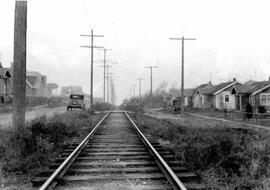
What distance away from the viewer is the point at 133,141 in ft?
39.5

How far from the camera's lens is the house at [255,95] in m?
38.8

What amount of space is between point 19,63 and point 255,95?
35499 millimetres

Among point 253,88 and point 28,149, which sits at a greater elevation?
point 253,88

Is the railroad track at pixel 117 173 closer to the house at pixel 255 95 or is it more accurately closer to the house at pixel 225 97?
the house at pixel 255 95

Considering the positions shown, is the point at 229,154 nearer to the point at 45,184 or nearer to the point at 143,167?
the point at 143,167

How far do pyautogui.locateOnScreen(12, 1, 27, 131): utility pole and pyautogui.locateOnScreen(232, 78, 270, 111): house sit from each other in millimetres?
30563

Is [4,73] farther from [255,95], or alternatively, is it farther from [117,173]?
[117,173]

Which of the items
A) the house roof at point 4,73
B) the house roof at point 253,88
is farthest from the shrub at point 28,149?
the house roof at point 4,73

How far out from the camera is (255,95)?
40094 millimetres

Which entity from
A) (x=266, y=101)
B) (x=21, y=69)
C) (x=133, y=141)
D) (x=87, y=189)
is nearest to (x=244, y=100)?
(x=266, y=101)

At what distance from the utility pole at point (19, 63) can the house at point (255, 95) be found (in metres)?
30.6

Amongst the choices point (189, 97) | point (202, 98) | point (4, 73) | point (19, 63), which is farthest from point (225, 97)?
point (19, 63)

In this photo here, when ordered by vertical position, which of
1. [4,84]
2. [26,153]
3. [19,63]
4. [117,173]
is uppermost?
[4,84]

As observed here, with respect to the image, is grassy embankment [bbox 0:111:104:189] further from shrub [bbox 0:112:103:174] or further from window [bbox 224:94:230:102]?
window [bbox 224:94:230:102]
